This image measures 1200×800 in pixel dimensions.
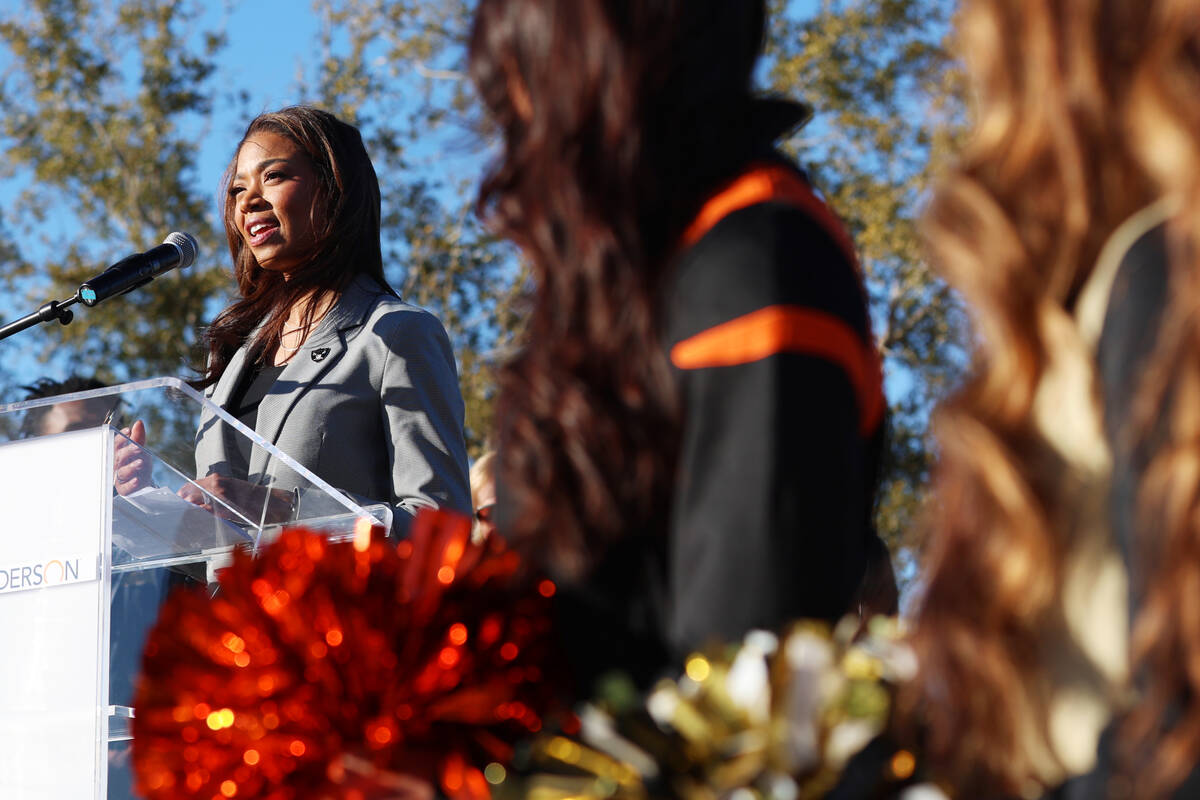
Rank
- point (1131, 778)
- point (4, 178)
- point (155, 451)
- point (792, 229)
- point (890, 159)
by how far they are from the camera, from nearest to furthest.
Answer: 1. point (1131, 778)
2. point (792, 229)
3. point (155, 451)
4. point (890, 159)
5. point (4, 178)

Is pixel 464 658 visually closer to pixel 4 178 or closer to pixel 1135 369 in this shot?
pixel 1135 369

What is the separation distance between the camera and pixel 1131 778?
1.16 meters

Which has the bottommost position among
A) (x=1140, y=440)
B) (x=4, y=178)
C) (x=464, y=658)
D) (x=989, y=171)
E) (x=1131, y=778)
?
(x=1131, y=778)

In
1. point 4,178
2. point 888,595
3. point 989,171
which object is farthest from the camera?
point 4,178

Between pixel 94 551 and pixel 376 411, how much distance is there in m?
0.76

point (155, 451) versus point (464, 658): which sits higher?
point (155, 451)

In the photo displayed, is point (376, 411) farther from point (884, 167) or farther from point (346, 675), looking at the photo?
point (884, 167)

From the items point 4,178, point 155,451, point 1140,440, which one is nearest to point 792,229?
point 1140,440

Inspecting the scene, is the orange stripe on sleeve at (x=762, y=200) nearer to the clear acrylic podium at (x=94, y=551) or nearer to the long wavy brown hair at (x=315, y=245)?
the clear acrylic podium at (x=94, y=551)

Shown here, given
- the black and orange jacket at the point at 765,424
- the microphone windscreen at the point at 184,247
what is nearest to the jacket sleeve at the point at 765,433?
the black and orange jacket at the point at 765,424

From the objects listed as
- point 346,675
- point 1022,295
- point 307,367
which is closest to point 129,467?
point 307,367

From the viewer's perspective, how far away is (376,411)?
349 cm

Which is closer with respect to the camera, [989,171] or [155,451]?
[989,171]

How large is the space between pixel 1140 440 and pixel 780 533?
0.32 metres
